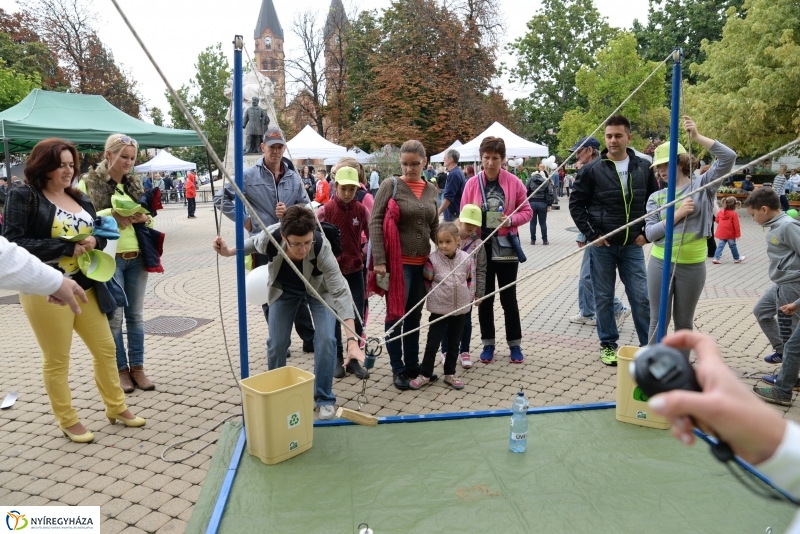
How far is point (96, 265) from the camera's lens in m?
3.52

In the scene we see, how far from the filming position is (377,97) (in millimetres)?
28594

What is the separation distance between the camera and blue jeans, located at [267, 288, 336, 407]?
3.75 metres

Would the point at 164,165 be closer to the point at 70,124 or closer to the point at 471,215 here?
the point at 70,124

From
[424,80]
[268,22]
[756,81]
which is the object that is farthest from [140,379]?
[268,22]

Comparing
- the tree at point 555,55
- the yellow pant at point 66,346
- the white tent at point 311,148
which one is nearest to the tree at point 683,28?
the tree at point 555,55

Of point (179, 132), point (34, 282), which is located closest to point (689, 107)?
point (179, 132)

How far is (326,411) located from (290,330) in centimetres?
60

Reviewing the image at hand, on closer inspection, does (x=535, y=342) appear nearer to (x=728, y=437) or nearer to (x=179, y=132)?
(x=728, y=437)

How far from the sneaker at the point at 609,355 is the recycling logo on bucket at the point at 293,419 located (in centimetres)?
285

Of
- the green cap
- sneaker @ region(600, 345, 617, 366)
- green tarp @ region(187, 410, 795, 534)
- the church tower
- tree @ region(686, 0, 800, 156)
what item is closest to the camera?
green tarp @ region(187, 410, 795, 534)

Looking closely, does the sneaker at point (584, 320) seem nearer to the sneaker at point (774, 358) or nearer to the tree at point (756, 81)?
the sneaker at point (774, 358)

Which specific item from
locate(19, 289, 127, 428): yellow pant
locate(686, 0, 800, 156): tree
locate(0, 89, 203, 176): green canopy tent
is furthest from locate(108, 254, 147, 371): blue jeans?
locate(686, 0, 800, 156): tree

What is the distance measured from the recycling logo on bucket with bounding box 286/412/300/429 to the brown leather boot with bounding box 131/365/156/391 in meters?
1.74

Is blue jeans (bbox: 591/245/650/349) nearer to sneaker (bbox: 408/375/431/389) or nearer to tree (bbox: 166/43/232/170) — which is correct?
sneaker (bbox: 408/375/431/389)
